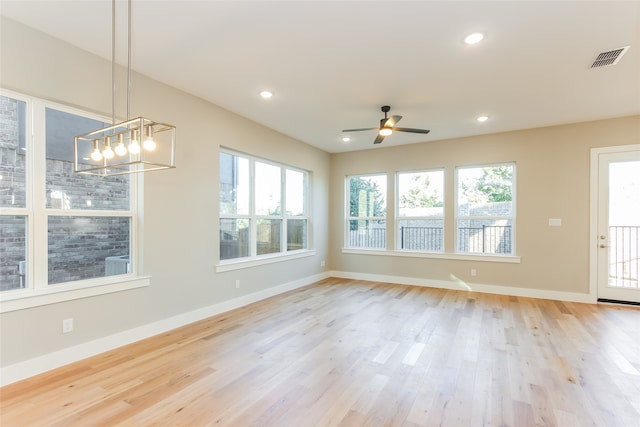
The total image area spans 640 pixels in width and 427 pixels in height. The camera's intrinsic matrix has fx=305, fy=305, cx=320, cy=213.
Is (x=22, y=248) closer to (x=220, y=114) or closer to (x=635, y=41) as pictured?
(x=220, y=114)

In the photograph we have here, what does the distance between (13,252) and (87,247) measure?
531 millimetres

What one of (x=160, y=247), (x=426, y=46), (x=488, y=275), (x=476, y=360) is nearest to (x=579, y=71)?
(x=426, y=46)

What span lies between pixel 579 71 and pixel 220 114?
4.20m

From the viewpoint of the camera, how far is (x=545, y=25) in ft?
7.97

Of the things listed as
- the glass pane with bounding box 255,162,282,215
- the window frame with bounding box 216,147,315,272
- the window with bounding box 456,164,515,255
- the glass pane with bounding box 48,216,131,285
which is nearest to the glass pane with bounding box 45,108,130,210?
the glass pane with bounding box 48,216,131,285

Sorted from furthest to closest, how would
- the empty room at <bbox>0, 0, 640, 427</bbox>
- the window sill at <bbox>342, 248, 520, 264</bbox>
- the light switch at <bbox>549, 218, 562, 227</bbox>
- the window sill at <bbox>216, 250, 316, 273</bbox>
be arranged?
the window sill at <bbox>342, 248, 520, 264</bbox> → the light switch at <bbox>549, 218, 562, 227</bbox> → the window sill at <bbox>216, 250, 316, 273</bbox> → the empty room at <bbox>0, 0, 640, 427</bbox>

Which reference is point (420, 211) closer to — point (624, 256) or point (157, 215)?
point (624, 256)

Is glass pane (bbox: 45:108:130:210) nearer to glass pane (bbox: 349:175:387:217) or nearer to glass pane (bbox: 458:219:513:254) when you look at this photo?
glass pane (bbox: 349:175:387:217)

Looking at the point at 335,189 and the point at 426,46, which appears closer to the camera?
the point at 426,46

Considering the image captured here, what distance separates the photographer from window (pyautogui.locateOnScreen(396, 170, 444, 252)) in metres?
5.98

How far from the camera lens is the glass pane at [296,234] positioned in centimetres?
589

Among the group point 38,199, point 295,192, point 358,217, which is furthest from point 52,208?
point 358,217

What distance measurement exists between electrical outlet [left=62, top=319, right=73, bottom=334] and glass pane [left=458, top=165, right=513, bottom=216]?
5.82 m

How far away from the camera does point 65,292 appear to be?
269 centimetres
